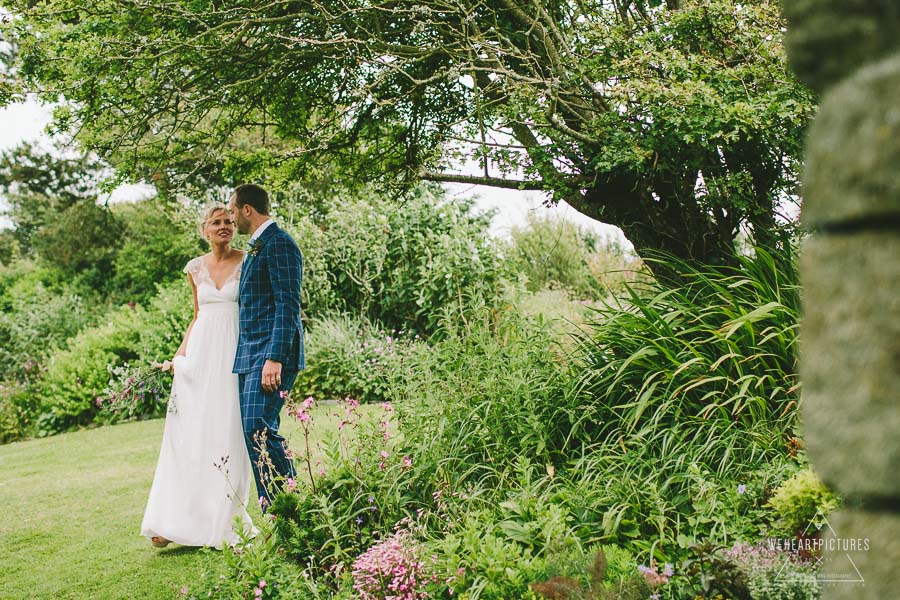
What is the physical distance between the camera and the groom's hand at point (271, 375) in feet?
14.8

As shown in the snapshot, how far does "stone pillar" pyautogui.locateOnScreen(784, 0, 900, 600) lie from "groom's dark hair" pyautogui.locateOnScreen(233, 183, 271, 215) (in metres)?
4.24

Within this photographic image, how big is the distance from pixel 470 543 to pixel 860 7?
255cm

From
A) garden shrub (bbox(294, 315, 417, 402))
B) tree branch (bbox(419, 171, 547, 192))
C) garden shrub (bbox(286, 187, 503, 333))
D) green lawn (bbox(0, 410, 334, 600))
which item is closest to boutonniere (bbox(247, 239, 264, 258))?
tree branch (bbox(419, 171, 547, 192))

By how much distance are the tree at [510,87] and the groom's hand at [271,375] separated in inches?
58.8

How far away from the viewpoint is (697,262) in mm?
4898

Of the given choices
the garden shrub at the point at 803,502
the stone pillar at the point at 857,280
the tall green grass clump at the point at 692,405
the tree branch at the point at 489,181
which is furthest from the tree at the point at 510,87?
the stone pillar at the point at 857,280

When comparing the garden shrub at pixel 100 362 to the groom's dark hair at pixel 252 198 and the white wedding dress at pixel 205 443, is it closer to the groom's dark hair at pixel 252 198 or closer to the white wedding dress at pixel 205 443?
the white wedding dress at pixel 205 443

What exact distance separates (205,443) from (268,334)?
3.00ft

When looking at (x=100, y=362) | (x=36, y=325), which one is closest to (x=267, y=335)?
(x=100, y=362)

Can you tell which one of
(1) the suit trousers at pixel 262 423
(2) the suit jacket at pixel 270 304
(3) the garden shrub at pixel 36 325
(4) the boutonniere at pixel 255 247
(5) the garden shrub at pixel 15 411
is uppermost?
(4) the boutonniere at pixel 255 247

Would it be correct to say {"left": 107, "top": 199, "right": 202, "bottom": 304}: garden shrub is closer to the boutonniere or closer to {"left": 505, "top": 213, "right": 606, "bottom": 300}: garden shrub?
{"left": 505, "top": 213, "right": 606, "bottom": 300}: garden shrub

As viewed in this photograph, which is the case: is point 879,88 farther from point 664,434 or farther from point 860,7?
point 664,434

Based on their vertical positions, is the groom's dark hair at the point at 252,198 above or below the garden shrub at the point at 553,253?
above

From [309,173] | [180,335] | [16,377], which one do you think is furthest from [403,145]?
[16,377]
